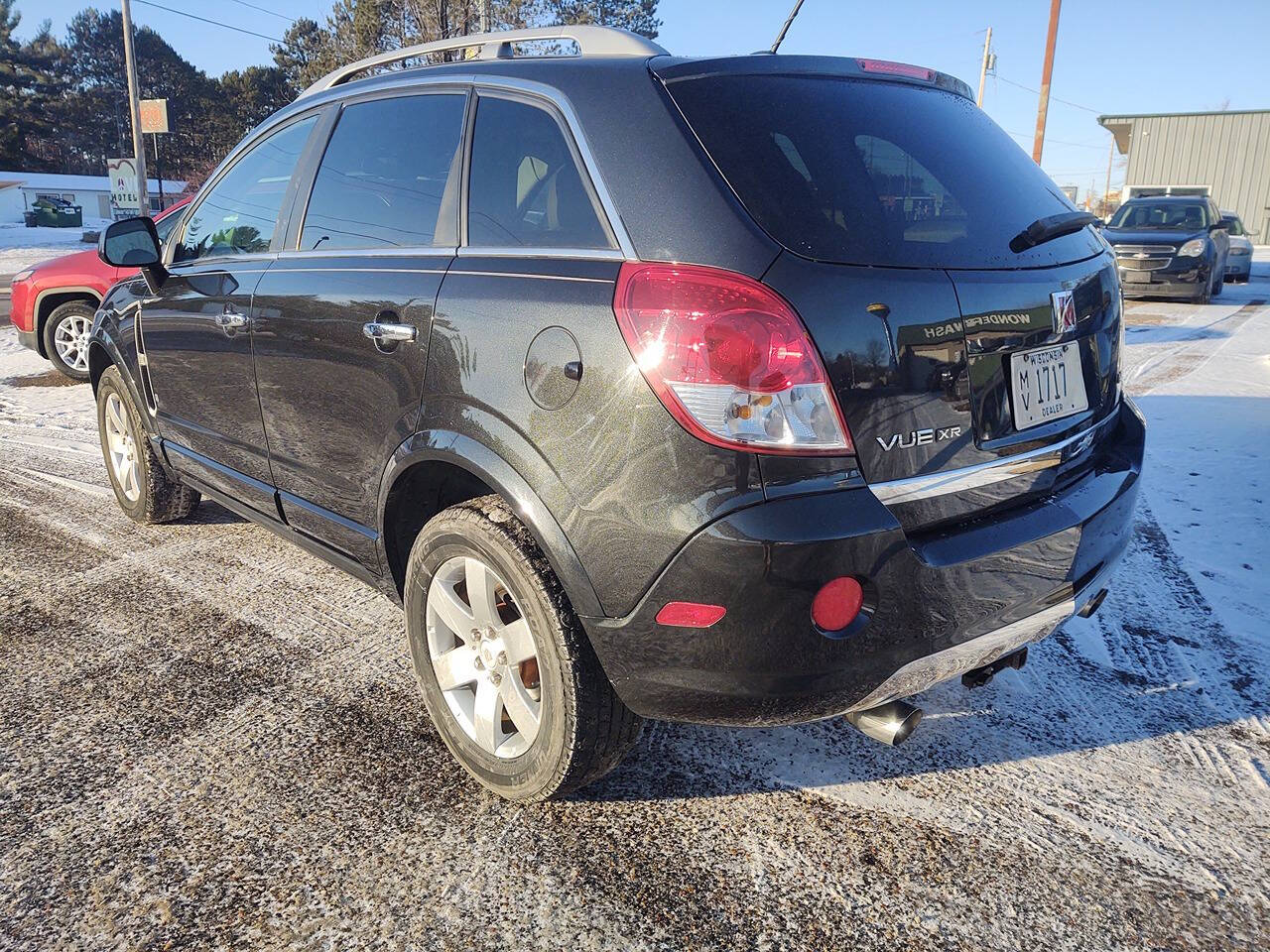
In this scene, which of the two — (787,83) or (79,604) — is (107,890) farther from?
(787,83)

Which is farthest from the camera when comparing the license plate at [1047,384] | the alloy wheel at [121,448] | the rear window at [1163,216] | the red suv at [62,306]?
the rear window at [1163,216]

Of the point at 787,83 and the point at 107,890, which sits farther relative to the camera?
the point at 787,83

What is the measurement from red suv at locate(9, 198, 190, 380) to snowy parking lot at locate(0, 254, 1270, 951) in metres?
5.68

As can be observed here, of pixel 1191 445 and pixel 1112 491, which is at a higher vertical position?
pixel 1112 491

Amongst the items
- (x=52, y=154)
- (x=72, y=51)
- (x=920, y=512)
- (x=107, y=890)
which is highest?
(x=72, y=51)

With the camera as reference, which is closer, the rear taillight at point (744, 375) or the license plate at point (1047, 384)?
the rear taillight at point (744, 375)

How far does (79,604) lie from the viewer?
3.60 m

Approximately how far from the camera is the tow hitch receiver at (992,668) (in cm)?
239

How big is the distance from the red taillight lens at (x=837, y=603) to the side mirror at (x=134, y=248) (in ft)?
10.6

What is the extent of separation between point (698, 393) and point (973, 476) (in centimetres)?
70

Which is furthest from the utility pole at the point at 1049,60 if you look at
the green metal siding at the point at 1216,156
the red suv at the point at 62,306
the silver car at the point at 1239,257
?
the green metal siding at the point at 1216,156

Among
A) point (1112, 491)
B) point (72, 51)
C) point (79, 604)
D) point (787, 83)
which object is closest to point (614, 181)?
point (787, 83)

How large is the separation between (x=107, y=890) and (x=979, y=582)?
207 cm

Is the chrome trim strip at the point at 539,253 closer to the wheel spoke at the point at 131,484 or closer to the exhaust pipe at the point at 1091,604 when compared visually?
the exhaust pipe at the point at 1091,604
